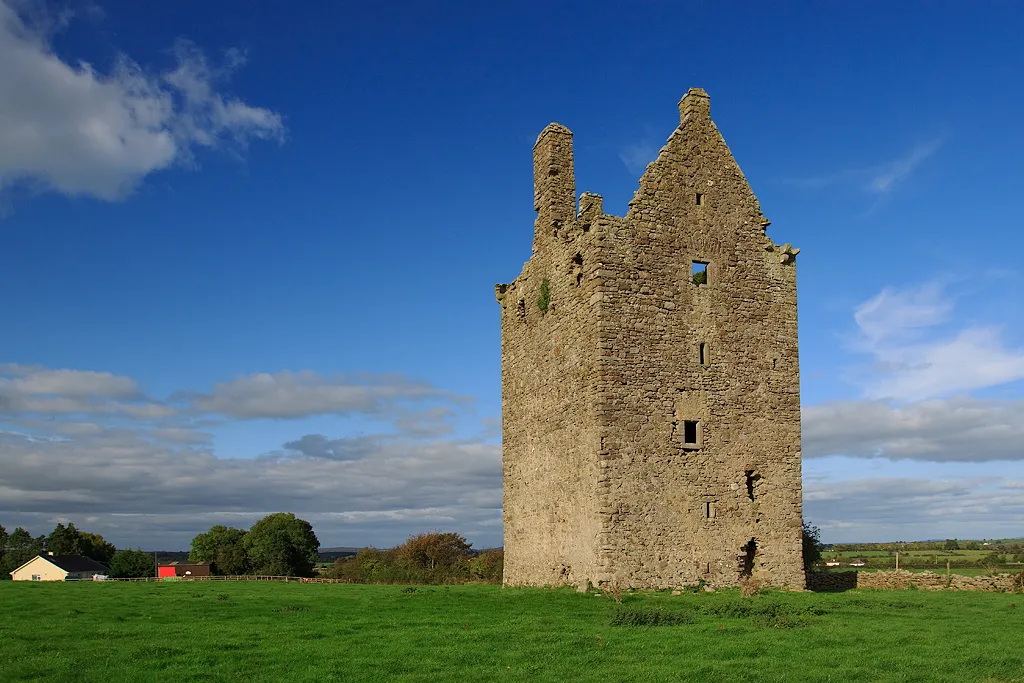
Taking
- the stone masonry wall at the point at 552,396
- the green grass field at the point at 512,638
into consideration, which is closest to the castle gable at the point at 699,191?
the stone masonry wall at the point at 552,396

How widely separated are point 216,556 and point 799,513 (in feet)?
201

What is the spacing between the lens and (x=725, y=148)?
84.1 feet

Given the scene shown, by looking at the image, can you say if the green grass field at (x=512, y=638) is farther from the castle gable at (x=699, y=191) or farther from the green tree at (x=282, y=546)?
the green tree at (x=282, y=546)

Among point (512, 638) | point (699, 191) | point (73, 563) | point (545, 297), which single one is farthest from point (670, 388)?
point (73, 563)

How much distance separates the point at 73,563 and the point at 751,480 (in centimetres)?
6651

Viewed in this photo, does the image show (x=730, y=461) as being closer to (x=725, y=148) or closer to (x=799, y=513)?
(x=799, y=513)

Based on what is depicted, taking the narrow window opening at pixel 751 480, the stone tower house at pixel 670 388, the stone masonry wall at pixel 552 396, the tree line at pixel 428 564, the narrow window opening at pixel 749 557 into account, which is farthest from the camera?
the tree line at pixel 428 564

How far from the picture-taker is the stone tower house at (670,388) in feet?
73.3

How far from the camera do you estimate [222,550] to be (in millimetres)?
72500

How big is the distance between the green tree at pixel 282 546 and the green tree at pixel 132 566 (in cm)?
741

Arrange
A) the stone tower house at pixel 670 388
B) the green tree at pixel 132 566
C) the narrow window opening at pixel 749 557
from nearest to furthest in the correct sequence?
the stone tower house at pixel 670 388 → the narrow window opening at pixel 749 557 → the green tree at pixel 132 566

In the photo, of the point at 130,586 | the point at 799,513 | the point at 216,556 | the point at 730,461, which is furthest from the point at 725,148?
the point at 216,556

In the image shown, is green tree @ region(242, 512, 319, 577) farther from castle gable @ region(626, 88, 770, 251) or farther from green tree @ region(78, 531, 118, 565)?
castle gable @ region(626, 88, 770, 251)

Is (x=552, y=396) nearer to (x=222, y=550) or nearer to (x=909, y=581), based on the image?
(x=909, y=581)
